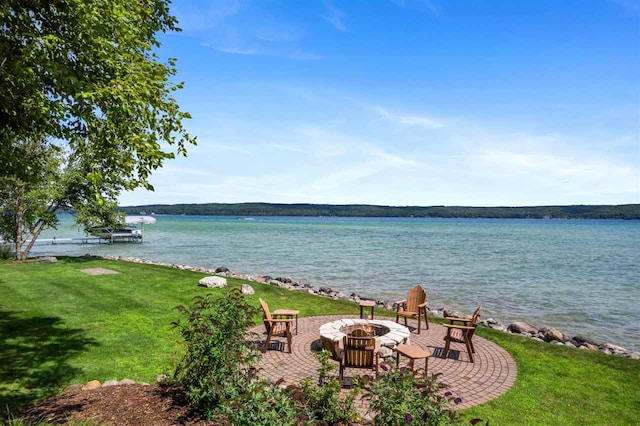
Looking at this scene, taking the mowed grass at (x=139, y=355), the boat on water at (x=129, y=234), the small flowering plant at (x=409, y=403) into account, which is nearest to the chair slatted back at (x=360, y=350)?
the mowed grass at (x=139, y=355)

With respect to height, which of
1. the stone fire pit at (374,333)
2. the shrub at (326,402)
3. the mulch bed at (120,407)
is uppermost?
the shrub at (326,402)

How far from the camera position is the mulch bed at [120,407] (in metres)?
5.05

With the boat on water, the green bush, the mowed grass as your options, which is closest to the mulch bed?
the mowed grass

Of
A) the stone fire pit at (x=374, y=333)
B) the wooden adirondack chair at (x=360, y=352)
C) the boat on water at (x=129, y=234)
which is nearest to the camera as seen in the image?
the wooden adirondack chair at (x=360, y=352)

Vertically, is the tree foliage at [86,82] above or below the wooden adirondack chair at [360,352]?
above

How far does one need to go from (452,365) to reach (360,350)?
8.28 feet

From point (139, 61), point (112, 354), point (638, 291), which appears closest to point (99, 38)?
point (139, 61)

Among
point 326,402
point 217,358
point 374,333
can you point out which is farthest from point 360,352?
point 217,358

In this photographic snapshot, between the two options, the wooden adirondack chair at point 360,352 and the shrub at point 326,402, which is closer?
the shrub at point 326,402

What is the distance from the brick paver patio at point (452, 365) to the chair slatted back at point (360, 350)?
38 cm

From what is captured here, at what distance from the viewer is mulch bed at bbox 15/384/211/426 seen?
5.05m

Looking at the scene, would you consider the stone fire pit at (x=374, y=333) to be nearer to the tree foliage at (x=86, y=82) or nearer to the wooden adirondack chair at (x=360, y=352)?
the wooden adirondack chair at (x=360, y=352)

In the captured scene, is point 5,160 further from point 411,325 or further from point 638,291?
point 638,291

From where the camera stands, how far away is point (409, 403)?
14.1ft
